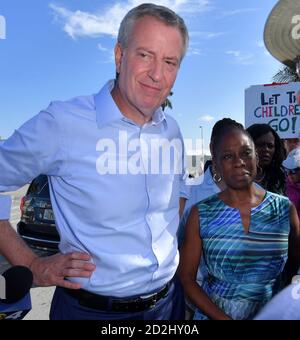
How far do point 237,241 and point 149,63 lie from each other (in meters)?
0.91

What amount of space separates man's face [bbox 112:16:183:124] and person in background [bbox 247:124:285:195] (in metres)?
1.49

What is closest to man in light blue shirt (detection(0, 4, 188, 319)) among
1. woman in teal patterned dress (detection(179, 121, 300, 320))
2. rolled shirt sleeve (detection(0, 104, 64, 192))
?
rolled shirt sleeve (detection(0, 104, 64, 192))

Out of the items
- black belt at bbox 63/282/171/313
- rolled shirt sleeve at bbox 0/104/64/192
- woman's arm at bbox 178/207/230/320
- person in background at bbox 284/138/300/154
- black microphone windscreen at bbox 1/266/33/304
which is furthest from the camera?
person in background at bbox 284/138/300/154

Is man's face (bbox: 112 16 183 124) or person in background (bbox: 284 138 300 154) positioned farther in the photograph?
person in background (bbox: 284 138 300 154)

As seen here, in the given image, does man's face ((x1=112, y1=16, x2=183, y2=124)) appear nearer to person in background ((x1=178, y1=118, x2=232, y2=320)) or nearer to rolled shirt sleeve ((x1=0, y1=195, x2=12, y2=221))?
person in background ((x1=178, y1=118, x2=232, y2=320))

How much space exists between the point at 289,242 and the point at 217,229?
393 mm

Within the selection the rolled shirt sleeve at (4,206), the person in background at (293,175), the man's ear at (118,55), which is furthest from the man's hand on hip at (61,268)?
the person in background at (293,175)

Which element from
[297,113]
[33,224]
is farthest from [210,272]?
[33,224]

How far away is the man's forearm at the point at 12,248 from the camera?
1.79 meters

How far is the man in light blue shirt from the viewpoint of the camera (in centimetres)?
174

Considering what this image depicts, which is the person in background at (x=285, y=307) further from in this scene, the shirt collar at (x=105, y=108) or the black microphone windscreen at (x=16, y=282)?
the shirt collar at (x=105, y=108)

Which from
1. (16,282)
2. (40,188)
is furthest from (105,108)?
(40,188)

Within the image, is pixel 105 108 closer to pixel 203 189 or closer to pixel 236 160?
pixel 236 160
